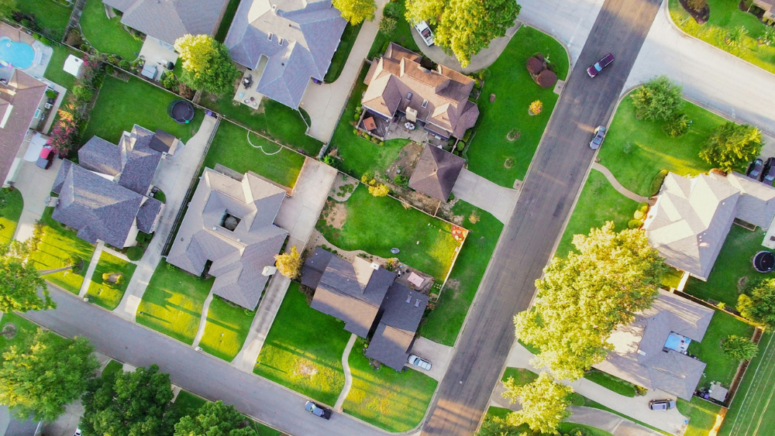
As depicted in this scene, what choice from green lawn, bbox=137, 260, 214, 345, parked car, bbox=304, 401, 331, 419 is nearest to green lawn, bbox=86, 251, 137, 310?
green lawn, bbox=137, 260, 214, 345

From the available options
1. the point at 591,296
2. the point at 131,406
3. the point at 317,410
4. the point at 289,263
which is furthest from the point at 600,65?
the point at 131,406

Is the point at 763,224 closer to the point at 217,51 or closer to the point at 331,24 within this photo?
the point at 331,24

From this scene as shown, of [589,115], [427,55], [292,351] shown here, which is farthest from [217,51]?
[589,115]

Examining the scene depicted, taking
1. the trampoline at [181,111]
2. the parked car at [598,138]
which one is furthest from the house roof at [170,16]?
the parked car at [598,138]

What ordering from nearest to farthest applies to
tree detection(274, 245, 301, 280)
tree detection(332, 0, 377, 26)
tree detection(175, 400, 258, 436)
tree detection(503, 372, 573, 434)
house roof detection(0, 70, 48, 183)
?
tree detection(175, 400, 258, 436), tree detection(332, 0, 377, 26), tree detection(503, 372, 573, 434), tree detection(274, 245, 301, 280), house roof detection(0, 70, 48, 183)

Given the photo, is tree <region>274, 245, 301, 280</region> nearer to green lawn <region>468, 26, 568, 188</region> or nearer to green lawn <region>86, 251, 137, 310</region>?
green lawn <region>86, 251, 137, 310</region>

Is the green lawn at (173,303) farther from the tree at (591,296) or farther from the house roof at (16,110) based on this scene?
the tree at (591,296)

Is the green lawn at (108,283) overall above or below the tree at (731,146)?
below
